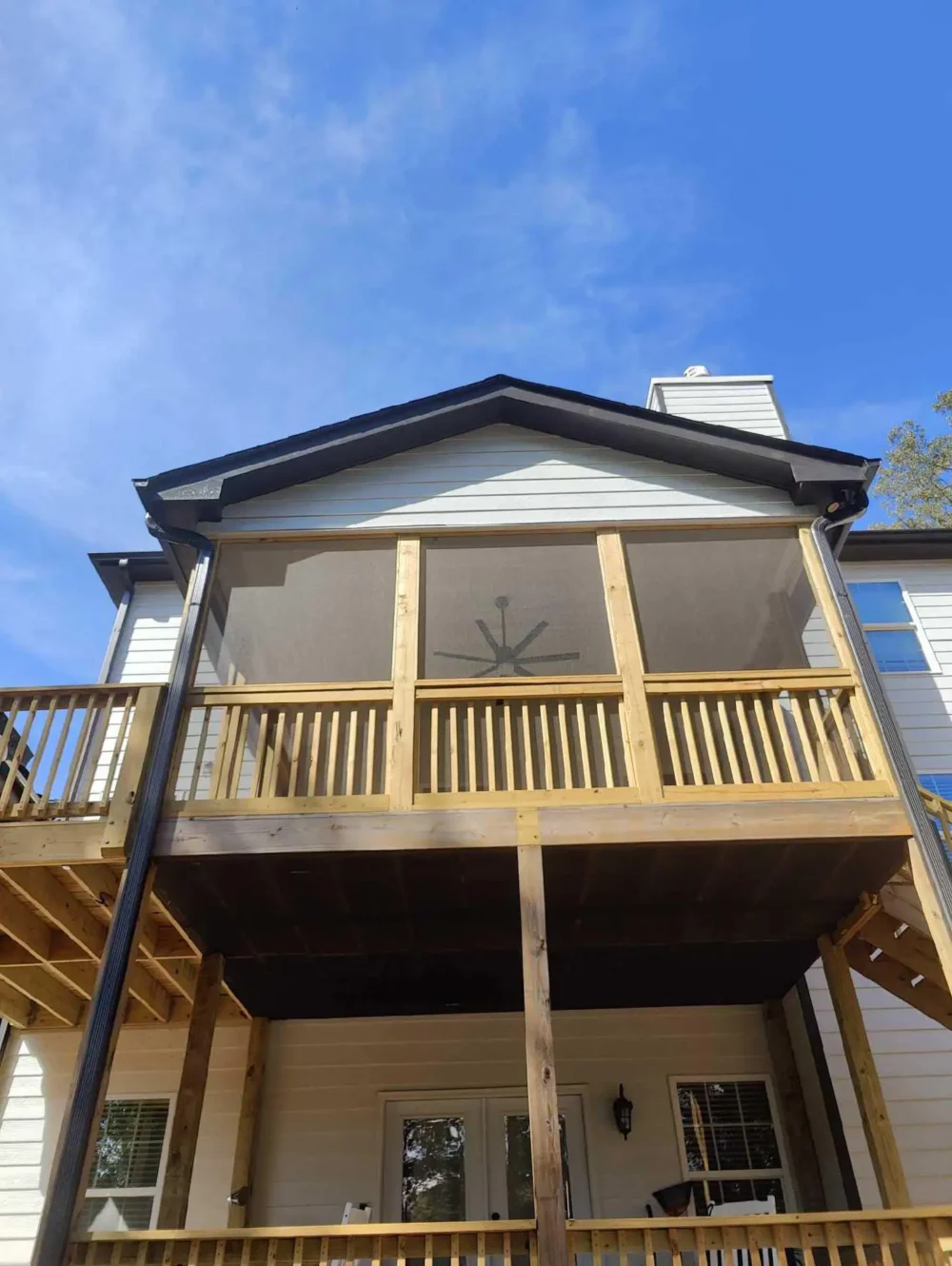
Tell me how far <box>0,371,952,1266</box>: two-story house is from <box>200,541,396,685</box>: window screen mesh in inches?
1.7

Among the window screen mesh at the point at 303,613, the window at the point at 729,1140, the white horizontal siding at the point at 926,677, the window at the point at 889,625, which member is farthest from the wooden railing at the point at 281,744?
the window at the point at 889,625

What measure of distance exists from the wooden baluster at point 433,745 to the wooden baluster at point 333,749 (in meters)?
0.63

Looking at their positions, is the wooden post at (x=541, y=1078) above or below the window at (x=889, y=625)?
below

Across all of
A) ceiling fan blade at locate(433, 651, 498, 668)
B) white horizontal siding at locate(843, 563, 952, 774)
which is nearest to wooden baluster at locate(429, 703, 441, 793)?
ceiling fan blade at locate(433, 651, 498, 668)

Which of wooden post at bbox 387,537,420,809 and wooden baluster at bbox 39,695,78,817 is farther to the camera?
wooden post at bbox 387,537,420,809

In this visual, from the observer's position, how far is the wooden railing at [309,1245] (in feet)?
12.3

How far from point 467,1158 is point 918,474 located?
78.3 feet

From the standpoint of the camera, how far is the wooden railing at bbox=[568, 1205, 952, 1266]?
3.77 meters

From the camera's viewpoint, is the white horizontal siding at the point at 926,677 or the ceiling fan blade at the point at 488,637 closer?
the ceiling fan blade at the point at 488,637

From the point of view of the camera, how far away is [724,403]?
11.2 m

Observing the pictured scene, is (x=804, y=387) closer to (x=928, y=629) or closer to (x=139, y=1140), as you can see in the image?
(x=928, y=629)

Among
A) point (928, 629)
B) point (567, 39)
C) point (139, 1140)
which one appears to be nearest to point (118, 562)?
point (139, 1140)

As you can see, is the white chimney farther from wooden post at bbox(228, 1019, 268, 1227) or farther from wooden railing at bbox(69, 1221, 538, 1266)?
wooden railing at bbox(69, 1221, 538, 1266)

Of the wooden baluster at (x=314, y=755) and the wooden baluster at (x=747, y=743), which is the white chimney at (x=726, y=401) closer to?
the wooden baluster at (x=747, y=743)
